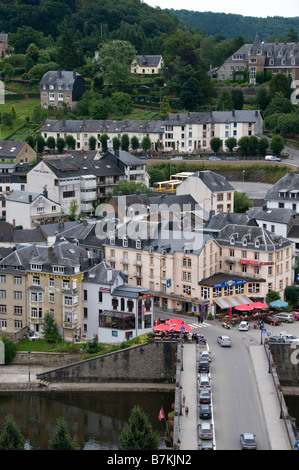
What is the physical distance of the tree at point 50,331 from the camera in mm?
55438

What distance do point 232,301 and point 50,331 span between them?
1098cm

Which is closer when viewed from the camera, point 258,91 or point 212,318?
point 212,318

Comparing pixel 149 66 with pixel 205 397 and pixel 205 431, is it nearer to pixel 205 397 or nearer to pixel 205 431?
pixel 205 397

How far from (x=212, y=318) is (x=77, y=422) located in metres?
13.3

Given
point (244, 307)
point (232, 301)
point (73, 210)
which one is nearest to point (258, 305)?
point (244, 307)

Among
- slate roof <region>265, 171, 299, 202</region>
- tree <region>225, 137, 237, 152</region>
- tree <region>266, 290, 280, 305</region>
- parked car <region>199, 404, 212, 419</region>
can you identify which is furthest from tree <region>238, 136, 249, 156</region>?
parked car <region>199, 404, 212, 419</region>

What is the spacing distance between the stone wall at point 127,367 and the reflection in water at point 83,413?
3.75ft

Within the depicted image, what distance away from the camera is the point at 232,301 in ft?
192

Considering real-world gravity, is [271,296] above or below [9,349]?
above

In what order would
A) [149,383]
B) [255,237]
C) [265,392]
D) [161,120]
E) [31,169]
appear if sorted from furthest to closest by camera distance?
[161,120] → [31,169] → [255,237] → [149,383] → [265,392]

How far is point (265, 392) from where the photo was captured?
151ft

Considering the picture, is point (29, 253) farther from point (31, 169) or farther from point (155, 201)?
point (31, 169)

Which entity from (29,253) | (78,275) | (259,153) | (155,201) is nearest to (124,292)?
(78,275)

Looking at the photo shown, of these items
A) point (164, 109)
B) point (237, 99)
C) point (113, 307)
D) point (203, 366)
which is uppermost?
point (237, 99)
